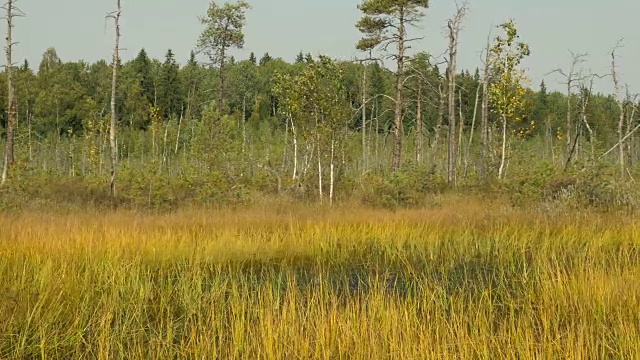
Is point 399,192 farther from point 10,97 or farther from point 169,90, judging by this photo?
point 169,90

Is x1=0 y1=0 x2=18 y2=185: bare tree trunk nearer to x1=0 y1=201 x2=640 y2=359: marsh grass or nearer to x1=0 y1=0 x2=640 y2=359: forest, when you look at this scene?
x1=0 y1=0 x2=640 y2=359: forest

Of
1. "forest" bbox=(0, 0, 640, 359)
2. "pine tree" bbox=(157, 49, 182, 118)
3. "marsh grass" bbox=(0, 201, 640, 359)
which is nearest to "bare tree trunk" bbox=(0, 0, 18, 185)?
"forest" bbox=(0, 0, 640, 359)

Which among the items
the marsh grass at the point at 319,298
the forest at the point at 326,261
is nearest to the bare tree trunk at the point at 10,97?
the forest at the point at 326,261

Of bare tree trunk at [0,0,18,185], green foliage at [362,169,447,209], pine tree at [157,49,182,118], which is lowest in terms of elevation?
green foliage at [362,169,447,209]

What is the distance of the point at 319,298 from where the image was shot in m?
4.30

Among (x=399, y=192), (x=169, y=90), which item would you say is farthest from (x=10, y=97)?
(x=169, y=90)

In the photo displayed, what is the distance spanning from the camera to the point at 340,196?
1780cm

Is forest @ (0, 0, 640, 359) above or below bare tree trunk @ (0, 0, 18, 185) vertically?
below

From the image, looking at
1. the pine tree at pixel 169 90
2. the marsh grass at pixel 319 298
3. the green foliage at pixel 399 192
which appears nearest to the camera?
the marsh grass at pixel 319 298

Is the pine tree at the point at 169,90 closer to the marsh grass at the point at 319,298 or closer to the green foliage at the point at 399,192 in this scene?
the green foliage at the point at 399,192

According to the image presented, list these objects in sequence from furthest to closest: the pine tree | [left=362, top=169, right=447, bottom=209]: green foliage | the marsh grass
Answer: the pine tree
[left=362, top=169, right=447, bottom=209]: green foliage
the marsh grass

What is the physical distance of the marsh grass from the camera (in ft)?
9.96

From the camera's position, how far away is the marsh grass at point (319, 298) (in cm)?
304

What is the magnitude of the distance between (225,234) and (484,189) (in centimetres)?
1410
